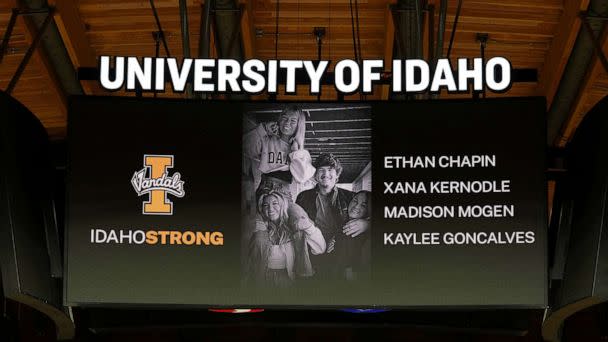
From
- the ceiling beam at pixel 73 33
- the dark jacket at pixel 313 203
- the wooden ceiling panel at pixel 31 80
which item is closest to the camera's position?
the dark jacket at pixel 313 203

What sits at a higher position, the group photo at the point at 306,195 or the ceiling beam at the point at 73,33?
→ the ceiling beam at the point at 73,33

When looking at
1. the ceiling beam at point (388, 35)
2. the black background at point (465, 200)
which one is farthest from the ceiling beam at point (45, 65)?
the black background at point (465, 200)

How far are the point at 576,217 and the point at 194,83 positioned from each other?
3598mm

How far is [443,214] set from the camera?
937 centimetres

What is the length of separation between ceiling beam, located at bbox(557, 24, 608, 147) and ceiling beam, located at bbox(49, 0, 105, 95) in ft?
25.2

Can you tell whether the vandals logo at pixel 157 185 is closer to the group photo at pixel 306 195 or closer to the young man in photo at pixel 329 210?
the group photo at pixel 306 195

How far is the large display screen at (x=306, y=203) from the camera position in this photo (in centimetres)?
923

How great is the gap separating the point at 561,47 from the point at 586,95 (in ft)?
3.71

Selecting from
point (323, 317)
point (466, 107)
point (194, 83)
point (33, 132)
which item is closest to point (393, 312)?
point (323, 317)

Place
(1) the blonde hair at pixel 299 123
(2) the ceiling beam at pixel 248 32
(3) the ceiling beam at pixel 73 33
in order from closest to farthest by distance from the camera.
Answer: (1) the blonde hair at pixel 299 123
(3) the ceiling beam at pixel 73 33
(2) the ceiling beam at pixel 248 32

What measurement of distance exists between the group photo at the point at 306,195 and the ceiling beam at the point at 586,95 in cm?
810

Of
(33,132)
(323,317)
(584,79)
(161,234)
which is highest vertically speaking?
(584,79)

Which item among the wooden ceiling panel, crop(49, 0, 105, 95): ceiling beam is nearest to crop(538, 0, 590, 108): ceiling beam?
crop(49, 0, 105, 95): ceiling beam

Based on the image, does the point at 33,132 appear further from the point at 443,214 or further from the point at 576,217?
the point at 576,217
